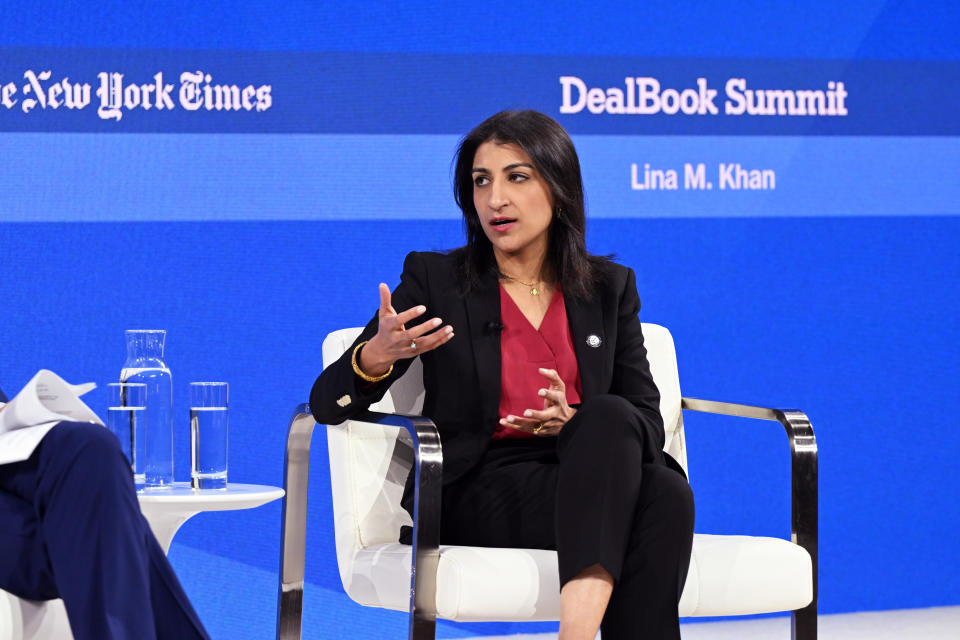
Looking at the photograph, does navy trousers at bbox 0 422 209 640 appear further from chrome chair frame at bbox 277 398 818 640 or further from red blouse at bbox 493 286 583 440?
red blouse at bbox 493 286 583 440

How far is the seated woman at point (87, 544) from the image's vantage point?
1.67 meters

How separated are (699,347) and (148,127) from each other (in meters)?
1.67

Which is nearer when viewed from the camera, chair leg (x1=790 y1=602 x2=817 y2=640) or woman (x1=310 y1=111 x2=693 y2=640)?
woman (x1=310 y1=111 x2=693 y2=640)

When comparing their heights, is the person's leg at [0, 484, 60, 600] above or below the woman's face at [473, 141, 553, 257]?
below

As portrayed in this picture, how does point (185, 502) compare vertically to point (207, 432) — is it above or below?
below

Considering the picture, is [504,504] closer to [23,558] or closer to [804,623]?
[804,623]

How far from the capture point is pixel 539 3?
3.47 meters

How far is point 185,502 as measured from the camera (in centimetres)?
223

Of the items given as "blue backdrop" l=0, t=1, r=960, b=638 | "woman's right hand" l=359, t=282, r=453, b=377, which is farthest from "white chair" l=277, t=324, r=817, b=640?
"blue backdrop" l=0, t=1, r=960, b=638

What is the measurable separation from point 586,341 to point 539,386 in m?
0.14

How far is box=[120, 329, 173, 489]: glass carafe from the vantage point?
237cm

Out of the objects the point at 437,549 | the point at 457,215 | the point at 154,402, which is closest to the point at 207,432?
the point at 154,402

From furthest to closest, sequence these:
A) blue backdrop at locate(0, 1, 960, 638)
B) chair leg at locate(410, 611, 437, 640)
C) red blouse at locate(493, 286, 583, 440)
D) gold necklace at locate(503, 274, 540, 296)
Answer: blue backdrop at locate(0, 1, 960, 638), gold necklace at locate(503, 274, 540, 296), red blouse at locate(493, 286, 583, 440), chair leg at locate(410, 611, 437, 640)

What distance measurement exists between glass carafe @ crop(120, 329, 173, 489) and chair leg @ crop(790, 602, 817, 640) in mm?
1236
